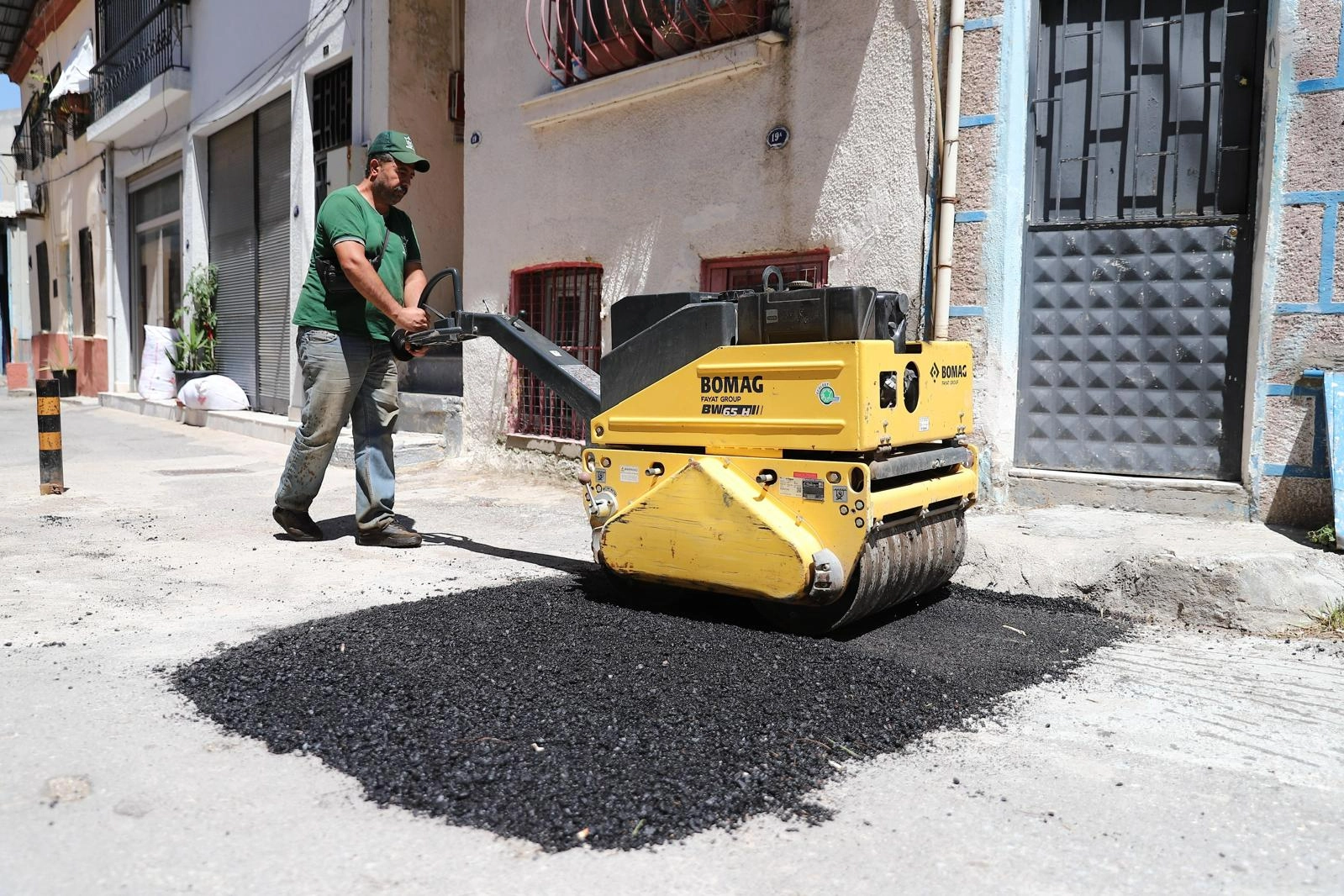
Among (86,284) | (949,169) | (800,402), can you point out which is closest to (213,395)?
(86,284)

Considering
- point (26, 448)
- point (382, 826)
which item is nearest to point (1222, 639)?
point (382, 826)

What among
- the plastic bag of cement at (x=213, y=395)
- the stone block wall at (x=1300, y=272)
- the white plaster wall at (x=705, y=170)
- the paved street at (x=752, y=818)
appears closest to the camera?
the paved street at (x=752, y=818)

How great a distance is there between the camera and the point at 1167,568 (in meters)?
4.29

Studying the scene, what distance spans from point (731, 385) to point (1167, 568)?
219 cm

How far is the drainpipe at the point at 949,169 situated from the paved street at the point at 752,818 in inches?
93.2

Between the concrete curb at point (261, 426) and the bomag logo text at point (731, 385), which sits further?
the concrete curb at point (261, 426)

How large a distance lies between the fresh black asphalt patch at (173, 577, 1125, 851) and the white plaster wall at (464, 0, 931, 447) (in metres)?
3.00

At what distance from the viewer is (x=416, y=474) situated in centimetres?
848

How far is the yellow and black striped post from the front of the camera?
22.3ft

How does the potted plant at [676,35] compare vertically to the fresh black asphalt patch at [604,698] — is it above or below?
above

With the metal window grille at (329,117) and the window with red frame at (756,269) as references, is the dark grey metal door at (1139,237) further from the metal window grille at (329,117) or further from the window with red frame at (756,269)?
the metal window grille at (329,117)

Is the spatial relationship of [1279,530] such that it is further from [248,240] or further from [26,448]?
[248,240]

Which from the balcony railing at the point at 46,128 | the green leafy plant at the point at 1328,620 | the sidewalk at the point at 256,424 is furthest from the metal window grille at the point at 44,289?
the green leafy plant at the point at 1328,620

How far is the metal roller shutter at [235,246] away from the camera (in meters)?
13.4
